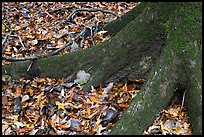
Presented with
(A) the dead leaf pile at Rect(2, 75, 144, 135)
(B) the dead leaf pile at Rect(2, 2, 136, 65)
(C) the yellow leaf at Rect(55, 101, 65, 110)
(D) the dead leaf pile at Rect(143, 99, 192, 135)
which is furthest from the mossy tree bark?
(B) the dead leaf pile at Rect(2, 2, 136, 65)

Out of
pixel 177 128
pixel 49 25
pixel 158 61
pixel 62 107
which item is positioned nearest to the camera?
pixel 177 128

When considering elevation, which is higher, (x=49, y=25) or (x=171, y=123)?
(x=49, y=25)

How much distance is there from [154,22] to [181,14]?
17.9 inches

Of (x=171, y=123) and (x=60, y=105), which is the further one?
(x=60, y=105)

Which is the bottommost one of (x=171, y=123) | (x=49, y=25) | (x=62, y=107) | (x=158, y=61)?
(x=62, y=107)

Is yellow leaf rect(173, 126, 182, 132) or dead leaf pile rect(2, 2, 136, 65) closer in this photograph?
yellow leaf rect(173, 126, 182, 132)

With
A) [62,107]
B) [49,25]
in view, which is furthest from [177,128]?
[49,25]

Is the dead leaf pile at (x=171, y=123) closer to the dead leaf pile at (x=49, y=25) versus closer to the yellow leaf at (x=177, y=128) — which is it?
the yellow leaf at (x=177, y=128)

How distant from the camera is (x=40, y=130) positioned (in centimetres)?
411

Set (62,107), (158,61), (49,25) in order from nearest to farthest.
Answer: (158,61)
(62,107)
(49,25)

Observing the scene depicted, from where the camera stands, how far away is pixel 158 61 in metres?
3.85

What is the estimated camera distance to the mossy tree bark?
3635mm

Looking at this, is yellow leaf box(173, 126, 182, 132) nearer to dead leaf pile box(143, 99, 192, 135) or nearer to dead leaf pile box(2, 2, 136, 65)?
dead leaf pile box(143, 99, 192, 135)

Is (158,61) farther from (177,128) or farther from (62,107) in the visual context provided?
(62,107)
